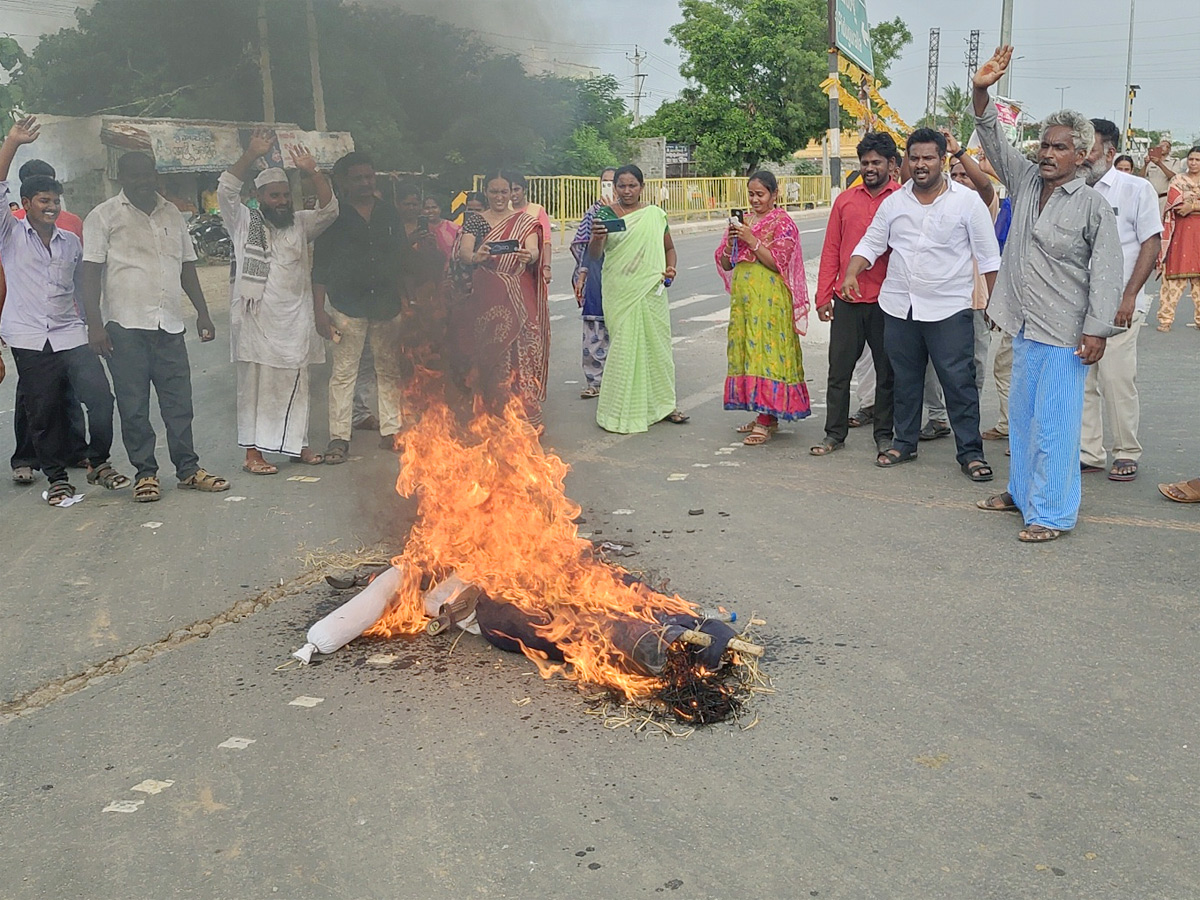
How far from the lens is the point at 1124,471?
21.2ft

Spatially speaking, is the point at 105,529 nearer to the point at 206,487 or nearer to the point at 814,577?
the point at 206,487

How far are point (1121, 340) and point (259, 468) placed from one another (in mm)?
5194

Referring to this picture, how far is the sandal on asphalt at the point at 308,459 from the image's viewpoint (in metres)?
7.32

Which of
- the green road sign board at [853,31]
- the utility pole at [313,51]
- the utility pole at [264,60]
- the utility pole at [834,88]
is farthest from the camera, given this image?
the utility pole at [834,88]

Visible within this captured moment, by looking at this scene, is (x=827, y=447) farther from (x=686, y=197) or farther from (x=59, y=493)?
(x=686, y=197)

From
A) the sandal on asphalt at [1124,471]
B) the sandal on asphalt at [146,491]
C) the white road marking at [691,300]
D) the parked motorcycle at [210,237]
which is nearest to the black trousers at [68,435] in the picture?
the sandal on asphalt at [146,491]

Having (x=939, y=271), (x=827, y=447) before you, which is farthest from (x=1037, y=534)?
(x=827, y=447)

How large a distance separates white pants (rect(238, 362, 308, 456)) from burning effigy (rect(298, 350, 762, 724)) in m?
2.09

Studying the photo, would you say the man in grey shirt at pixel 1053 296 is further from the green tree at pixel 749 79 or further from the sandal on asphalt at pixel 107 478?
the green tree at pixel 749 79

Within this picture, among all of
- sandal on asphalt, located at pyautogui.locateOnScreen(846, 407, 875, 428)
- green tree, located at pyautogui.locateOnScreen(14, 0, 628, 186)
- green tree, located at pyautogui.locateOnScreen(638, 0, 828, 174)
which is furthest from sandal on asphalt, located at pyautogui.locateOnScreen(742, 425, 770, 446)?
green tree, located at pyautogui.locateOnScreen(638, 0, 828, 174)

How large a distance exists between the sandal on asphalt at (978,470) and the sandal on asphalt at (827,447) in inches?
38.2

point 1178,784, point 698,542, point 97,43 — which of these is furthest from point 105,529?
Answer: point 1178,784

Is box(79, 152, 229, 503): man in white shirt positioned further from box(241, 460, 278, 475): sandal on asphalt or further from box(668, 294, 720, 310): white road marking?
box(668, 294, 720, 310): white road marking

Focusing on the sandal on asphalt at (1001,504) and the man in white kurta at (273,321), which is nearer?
the sandal on asphalt at (1001,504)
